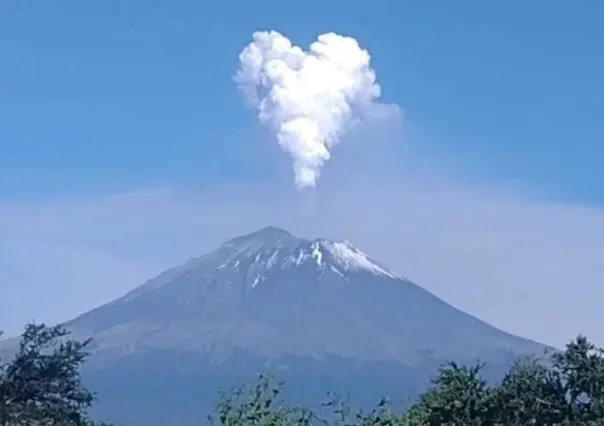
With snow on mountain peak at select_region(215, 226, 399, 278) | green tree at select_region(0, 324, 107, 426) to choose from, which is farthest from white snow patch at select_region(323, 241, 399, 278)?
green tree at select_region(0, 324, 107, 426)

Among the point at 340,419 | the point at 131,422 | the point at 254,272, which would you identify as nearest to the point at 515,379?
the point at 340,419

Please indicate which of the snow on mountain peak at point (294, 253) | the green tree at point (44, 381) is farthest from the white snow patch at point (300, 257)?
the green tree at point (44, 381)

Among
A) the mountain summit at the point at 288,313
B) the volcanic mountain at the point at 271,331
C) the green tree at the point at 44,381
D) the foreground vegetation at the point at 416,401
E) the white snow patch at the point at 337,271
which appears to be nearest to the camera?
the foreground vegetation at the point at 416,401

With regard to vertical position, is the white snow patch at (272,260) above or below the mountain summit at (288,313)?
above

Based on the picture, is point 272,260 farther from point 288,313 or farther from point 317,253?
point 288,313

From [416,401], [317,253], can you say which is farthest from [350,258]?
[416,401]

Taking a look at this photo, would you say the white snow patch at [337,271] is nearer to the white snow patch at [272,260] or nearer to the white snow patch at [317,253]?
the white snow patch at [317,253]

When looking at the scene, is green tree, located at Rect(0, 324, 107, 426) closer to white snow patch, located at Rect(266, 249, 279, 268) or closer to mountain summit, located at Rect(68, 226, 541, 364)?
mountain summit, located at Rect(68, 226, 541, 364)
